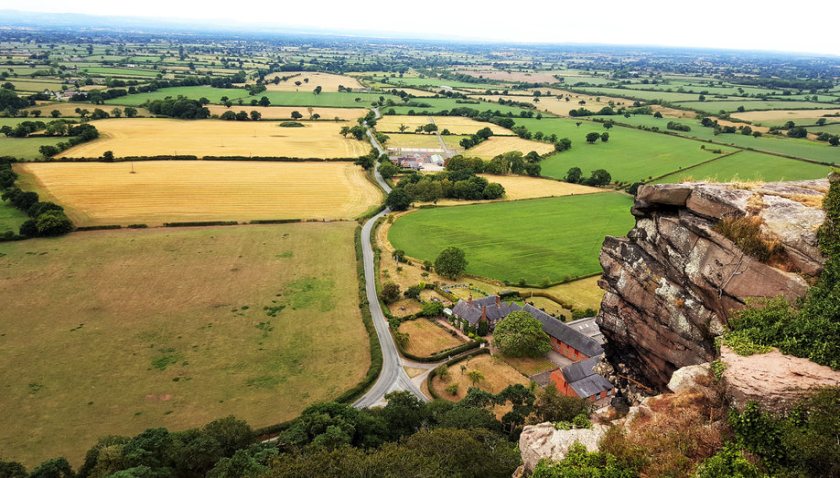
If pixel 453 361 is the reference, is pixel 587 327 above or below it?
above

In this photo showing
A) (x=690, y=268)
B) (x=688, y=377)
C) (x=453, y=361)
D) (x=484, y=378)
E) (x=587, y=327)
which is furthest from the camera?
(x=587, y=327)

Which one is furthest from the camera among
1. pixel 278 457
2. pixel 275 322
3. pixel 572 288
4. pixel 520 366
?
pixel 572 288

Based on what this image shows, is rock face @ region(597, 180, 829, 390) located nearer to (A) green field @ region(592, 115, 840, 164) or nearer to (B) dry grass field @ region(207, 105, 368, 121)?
(A) green field @ region(592, 115, 840, 164)

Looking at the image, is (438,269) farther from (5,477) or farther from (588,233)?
(5,477)

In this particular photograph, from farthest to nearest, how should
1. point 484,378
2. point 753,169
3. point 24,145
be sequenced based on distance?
1. point 24,145
2. point 753,169
3. point 484,378

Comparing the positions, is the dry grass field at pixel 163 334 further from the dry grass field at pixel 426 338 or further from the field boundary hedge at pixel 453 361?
the field boundary hedge at pixel 453 361

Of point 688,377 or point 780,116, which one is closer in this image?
point 688,377

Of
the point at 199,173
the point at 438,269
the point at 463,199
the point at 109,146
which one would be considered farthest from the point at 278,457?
the point at 109,146

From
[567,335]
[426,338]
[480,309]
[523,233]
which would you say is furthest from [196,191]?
[567,335]

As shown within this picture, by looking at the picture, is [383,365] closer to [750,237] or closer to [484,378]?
[484,378]
